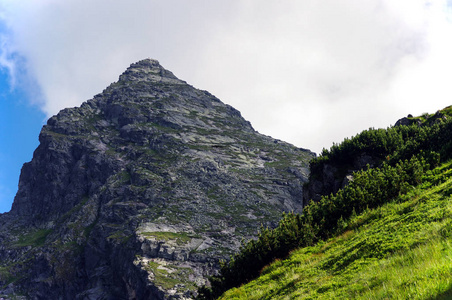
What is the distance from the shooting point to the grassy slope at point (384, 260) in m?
9.88

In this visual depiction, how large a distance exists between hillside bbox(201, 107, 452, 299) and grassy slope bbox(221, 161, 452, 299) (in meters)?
0.05

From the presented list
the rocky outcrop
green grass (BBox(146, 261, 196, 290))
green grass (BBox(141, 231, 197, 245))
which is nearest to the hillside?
the rocky outcrop

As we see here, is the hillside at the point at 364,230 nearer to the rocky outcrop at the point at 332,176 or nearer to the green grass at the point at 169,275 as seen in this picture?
the rocky outcrop at the point at 332,176

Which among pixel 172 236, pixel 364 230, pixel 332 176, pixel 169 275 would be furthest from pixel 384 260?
pixel 172 236

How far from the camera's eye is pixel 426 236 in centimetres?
1345

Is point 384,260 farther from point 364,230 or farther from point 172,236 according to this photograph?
point 172,236

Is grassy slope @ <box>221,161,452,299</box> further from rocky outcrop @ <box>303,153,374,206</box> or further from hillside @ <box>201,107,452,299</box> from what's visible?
rocky outcrop @ <box>303,153,374,206</box>

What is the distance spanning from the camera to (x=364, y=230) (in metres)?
21.4

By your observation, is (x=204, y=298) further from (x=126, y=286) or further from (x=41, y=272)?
(x=41, y=272)

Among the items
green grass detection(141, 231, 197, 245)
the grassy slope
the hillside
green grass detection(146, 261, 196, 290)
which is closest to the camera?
the grassy slope

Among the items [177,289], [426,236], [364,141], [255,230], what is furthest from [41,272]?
[426,236]

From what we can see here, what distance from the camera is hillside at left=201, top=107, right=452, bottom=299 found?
13414 millimetres

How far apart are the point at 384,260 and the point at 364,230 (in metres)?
8.08

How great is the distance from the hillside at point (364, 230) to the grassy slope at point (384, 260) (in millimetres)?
51
